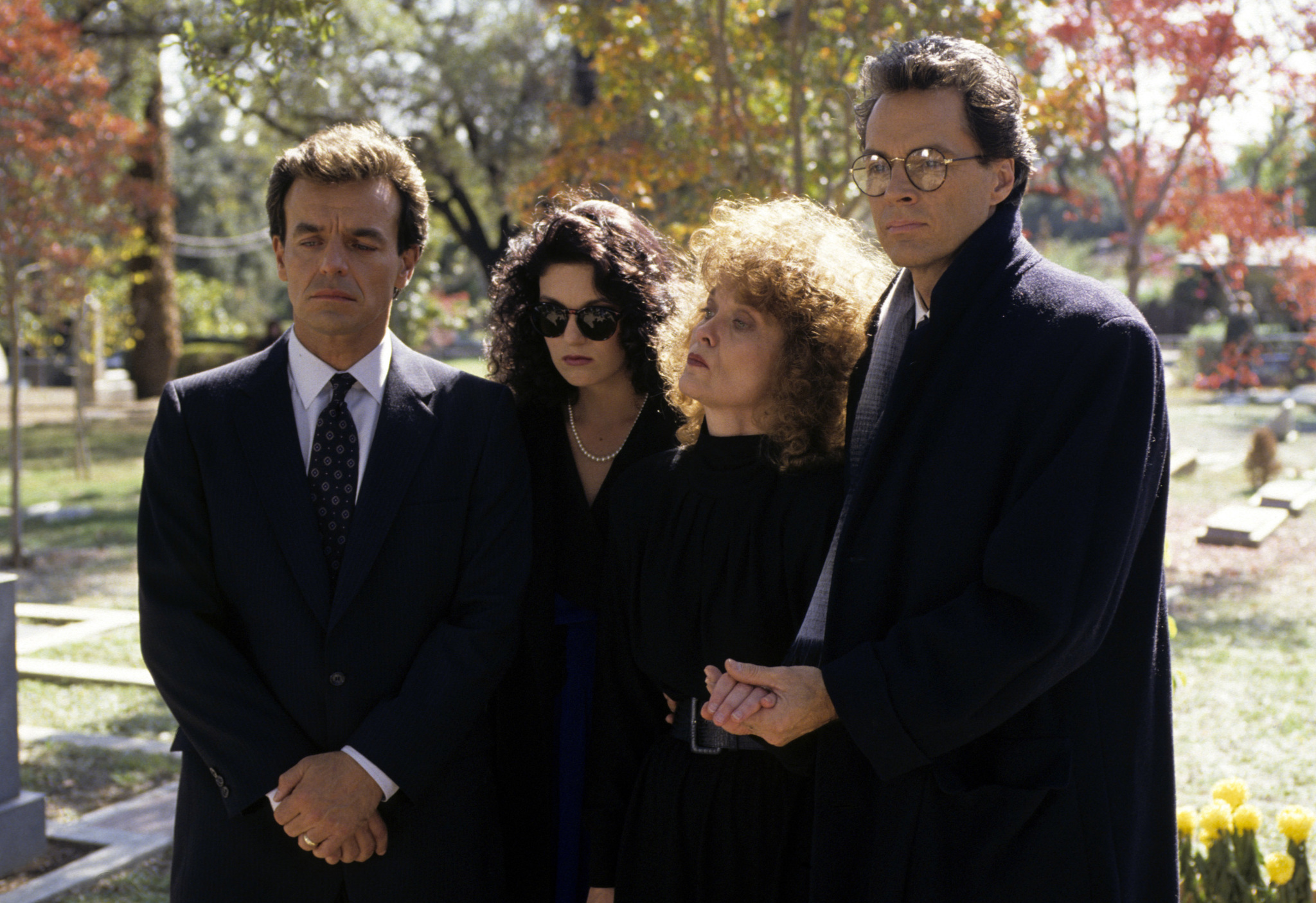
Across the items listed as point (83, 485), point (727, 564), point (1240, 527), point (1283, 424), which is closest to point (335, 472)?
point (727, 564)

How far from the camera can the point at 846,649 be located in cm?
203

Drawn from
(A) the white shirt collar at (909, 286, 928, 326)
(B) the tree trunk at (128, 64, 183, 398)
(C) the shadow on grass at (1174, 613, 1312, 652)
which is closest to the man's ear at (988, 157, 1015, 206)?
(A) the white shirt collar at (909, 286, 928, 326)

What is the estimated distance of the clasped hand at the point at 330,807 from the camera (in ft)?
7.50

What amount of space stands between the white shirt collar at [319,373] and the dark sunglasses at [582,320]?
18.1 inches

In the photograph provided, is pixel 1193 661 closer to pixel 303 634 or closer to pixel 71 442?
pixel 303 634

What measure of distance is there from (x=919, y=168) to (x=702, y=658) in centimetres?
103

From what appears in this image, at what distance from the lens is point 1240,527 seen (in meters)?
9.94

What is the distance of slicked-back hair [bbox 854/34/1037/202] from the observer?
6.75 feet

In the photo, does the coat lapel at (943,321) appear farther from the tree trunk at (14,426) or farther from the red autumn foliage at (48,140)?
the red autumn foliage at (48,140)

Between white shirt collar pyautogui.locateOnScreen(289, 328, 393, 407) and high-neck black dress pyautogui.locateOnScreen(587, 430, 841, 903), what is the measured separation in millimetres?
625

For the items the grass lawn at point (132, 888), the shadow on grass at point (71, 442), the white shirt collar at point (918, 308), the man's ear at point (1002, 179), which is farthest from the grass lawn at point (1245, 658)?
the shadow on grass at point (71, 442)

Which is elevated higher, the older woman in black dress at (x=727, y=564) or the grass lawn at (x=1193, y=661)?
the older woman in black dress at (x=727, y=564)

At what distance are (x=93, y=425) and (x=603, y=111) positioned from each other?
54.6 feet

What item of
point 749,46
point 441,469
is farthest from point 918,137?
point 749,46
